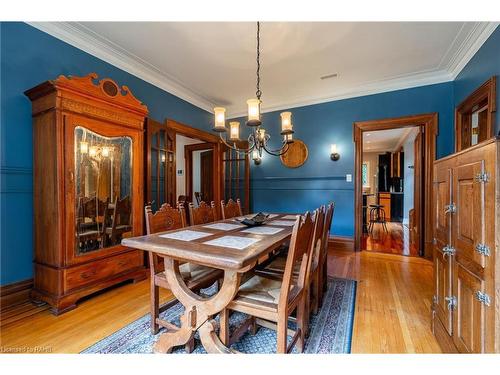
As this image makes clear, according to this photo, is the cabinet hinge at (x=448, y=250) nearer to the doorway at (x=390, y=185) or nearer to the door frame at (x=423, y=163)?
the door frame at (x=423, y=163)

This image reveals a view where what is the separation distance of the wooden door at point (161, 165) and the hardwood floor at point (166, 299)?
3.87 ft

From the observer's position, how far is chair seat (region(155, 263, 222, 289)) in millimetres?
1574

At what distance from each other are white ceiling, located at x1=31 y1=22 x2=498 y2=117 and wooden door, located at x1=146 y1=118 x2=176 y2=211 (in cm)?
78

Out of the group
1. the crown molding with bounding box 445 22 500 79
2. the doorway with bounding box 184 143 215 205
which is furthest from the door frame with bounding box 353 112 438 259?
the doorway with bounding box 184 143 215 205

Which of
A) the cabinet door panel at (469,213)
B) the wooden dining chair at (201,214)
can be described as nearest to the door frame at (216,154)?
the wooden dining chair at (201,214)

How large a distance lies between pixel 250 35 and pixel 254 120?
1.06 meters

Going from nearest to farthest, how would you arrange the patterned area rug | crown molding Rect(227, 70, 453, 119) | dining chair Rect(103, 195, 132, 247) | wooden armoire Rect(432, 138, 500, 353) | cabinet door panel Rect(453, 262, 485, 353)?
wooden armoire Rect(432, 138, 500, 353), cabinet door panel Rect(453, 262, 485, 353), the patterned area rug, dining chair Rect(103, 195, 132, 247), crown molding Rect(227, 70, 453, 119)

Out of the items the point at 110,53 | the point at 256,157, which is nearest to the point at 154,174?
the point at 110,53

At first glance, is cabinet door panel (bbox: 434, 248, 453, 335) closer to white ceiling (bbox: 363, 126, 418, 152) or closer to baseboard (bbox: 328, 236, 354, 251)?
baseboard (bbox: 328, 236, 354, 251)

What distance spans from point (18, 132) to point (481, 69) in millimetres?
4564

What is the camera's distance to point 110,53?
104 inches

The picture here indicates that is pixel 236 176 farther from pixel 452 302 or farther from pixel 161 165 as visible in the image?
pixel 452 302
